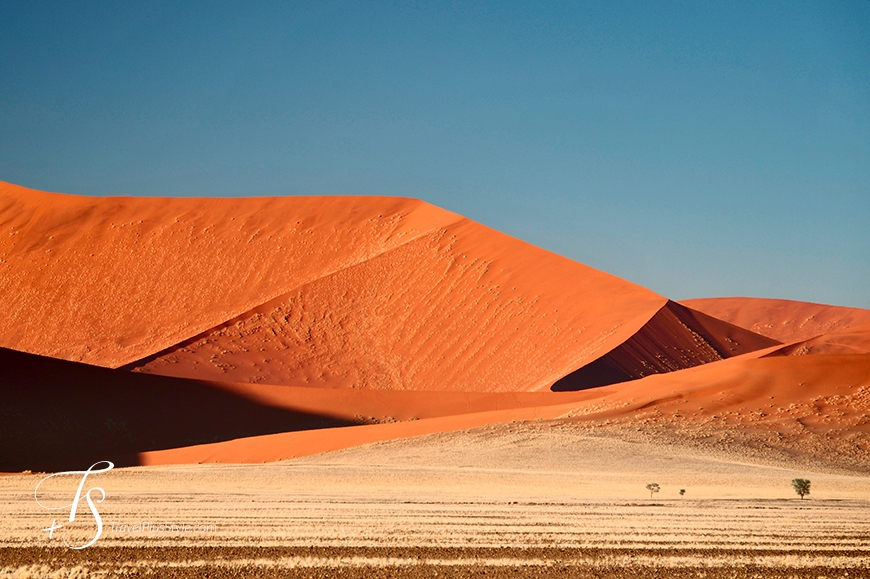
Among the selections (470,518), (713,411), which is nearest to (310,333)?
(713,411)

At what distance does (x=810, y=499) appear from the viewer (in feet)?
66.8

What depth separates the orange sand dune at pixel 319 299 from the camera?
168 ft

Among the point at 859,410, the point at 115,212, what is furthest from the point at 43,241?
the point at 859,410

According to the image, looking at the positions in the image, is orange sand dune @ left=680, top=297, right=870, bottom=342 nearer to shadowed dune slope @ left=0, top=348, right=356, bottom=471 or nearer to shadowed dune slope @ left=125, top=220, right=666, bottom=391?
shadowed dune slope @ left=125, top=220, right=666, bottom=391

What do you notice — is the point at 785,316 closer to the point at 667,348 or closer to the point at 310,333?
the point at 667,348

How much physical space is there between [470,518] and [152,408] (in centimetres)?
2697

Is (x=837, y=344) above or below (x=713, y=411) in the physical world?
above

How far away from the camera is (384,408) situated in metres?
40.9

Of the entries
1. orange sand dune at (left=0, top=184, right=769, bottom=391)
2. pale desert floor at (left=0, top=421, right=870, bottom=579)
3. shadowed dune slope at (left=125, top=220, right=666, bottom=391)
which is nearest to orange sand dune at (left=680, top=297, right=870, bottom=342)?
orange sand dune at (left=0, top=184, right=769, bottom=391)

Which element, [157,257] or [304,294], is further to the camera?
[157,257]

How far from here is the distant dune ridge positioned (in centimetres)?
3600

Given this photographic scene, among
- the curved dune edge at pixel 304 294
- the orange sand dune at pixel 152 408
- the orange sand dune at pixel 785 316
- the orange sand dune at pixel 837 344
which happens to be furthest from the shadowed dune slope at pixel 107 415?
the orange sand dune at pixel 785 316

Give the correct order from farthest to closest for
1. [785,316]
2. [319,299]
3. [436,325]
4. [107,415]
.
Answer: [785,316], [319,299], [436,325], [107,415]

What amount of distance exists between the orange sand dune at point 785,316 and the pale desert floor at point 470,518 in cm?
8570
